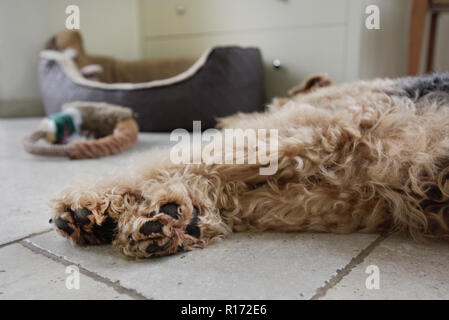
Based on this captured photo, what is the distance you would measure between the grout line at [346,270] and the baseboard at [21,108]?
3.19m

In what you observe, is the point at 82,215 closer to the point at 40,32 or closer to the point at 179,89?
the point at 179,89

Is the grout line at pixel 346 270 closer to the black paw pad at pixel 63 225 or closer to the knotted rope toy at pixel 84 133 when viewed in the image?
the black paw pad at pixel 63 225

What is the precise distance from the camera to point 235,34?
3.01 metres

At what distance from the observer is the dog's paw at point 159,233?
2.44 feet

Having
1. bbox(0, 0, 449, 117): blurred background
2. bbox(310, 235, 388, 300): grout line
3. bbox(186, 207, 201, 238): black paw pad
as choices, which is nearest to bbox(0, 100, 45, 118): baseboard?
bbox(0, 0, 449, 117): blurred background

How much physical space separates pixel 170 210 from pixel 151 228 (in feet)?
0.17

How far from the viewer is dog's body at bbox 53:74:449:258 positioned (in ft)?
2.57

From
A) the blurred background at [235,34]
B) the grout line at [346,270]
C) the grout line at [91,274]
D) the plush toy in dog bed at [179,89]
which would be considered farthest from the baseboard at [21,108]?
the grout line at [346,270]

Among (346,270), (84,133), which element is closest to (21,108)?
(84,133)

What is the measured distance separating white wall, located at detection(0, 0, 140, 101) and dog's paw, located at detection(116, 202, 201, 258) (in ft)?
9.65

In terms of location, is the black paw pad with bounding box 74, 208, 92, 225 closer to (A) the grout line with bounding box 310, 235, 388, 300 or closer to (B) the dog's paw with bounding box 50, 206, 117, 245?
(B) the dog's paw with bounding box 50, 206, 117, 245

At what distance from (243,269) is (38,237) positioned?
498 mm

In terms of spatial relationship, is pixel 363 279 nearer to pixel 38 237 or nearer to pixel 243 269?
pixel 243 269
